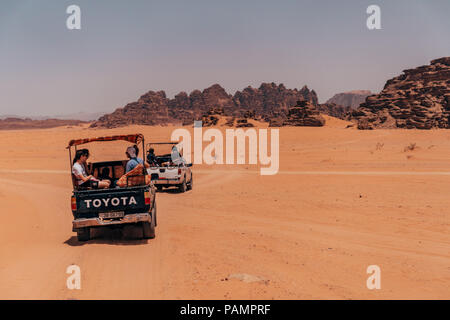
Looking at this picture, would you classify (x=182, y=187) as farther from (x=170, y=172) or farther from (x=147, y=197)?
(x=147, y=197)

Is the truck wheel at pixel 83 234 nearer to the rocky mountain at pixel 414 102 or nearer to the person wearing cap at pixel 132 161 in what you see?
the person wearing cap at pixel 132 161

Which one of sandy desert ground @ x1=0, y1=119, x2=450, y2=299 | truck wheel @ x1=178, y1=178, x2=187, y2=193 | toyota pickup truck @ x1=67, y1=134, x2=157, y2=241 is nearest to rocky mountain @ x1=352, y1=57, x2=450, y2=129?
truck wheel @ x1=178, y1=178, x2=187, y2=193

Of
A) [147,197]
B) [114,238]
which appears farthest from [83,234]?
[147,197]

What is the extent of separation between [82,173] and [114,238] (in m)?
1.70

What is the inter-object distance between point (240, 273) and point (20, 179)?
21515 millimetres

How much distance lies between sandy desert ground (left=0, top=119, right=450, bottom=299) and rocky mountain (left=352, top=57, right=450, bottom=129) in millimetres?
48151

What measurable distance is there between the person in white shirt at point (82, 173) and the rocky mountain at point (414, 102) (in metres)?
55.5

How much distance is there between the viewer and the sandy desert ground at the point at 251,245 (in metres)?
6.21

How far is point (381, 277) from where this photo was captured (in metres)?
6.76

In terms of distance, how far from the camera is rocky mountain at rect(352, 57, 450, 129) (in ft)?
206

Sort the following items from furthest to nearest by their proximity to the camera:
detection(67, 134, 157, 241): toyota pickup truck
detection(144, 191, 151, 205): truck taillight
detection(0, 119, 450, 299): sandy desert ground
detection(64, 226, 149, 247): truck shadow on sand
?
detection(64, 226, 149, 247): truck shadow on sand → detection(144, 191, 151, 205): truck taillight → detection(67, 134, 157, 241): toyota pickup truck → detection(0, 119, 450, 299): sandy desert ground

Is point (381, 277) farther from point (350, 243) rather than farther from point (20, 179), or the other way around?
point (20, 179)

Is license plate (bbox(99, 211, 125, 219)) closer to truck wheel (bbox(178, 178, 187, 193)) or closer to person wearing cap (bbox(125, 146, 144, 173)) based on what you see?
person wearing cap (bbox(125, 146, 144, 173))

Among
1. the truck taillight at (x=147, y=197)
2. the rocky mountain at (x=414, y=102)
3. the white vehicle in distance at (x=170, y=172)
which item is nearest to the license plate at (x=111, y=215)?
the truck taillight at (x=147, y=197)
